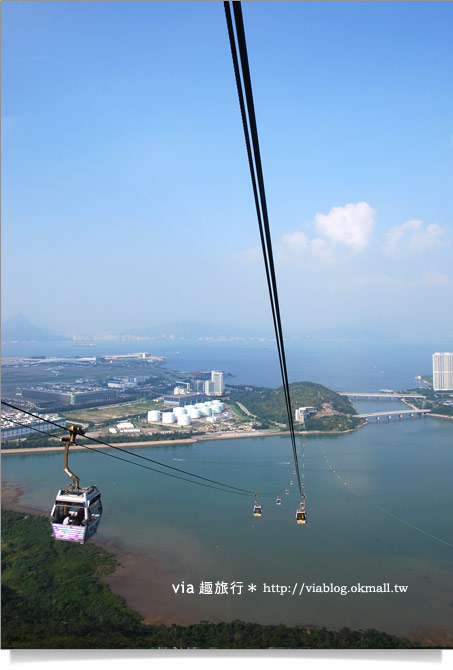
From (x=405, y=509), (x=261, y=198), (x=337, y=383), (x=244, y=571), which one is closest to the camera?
(x=261, y=198)

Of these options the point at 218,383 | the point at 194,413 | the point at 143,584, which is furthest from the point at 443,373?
the point at 143,584

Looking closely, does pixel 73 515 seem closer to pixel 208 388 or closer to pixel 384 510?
pixel 384 510

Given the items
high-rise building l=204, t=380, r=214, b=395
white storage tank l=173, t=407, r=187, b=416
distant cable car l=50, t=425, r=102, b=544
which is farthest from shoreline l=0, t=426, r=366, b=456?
distant cable car l=50, t=425, r=102, b=544

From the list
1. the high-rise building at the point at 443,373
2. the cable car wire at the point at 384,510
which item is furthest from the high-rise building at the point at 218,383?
the cable car wire at the point at 384,510

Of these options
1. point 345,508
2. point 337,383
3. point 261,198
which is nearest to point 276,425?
point 345,508

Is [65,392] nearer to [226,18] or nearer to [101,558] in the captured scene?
[101,558]

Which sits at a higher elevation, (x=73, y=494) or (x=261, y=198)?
(x=261, y=198)

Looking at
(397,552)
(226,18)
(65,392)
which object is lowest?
(397,552)
